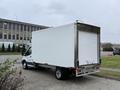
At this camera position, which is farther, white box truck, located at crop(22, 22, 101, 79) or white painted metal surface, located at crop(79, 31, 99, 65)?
white painted metal surface, located at crop(79, 31, 99, 65)

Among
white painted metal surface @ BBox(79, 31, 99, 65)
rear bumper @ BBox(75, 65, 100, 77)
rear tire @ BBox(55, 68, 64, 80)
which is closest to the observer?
rear bumper @ BBox(75, 65, 100, 77)

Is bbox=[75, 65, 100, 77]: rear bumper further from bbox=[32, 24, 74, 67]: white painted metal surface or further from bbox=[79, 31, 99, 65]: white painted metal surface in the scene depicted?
bbox=[32, 24, 74, 67]: white painted metal surface

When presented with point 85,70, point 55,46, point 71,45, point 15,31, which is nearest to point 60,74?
point 85,70

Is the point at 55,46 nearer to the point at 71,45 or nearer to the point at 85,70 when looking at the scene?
the point at 71,45

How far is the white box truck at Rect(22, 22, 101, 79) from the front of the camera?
9.94 m

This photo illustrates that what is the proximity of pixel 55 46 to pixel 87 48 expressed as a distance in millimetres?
1880

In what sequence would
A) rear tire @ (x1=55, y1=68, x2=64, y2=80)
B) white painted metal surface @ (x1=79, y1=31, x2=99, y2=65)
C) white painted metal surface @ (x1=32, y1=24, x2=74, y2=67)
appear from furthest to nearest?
rear tire @ (x1=55, y1=68, x2=64, y2=80) → white painted metal surface @ (x1=79, y1=31, x2=99, y2=65) → white painted metal surface @ (x1=32, y1=24, x2=74, y2=67)

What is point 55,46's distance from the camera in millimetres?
11250

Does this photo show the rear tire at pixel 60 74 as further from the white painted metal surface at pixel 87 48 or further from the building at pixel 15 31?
the building at pixel 15 31

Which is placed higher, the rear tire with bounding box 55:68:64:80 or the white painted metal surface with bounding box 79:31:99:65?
the white painted metal surface with bounding box 79:31:99:65

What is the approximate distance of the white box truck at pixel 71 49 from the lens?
9938 millimetres

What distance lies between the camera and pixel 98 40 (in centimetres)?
1140

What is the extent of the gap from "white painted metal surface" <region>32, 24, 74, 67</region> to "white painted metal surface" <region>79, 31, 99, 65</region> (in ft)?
1.91

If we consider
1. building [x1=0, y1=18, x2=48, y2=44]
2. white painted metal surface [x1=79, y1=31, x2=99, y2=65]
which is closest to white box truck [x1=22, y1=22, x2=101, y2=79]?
white painted metal surface [x1=79, y1=31, x2=99, y2=65]
